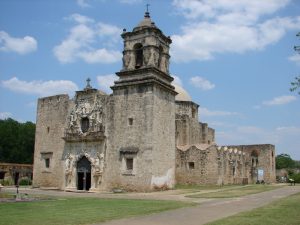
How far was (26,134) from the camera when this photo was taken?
54.9m

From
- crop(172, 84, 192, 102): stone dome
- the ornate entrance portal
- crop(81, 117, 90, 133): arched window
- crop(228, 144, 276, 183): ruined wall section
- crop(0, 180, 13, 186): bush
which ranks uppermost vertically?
crop(172, 84, 192, 102): stone dome

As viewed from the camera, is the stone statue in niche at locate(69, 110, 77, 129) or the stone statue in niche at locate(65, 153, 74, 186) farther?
the stone statue in niche at locate(69, 110, 77, 129)

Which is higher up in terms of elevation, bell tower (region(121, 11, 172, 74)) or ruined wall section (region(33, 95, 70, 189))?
bell tower (region(121, 11, 172, 74))

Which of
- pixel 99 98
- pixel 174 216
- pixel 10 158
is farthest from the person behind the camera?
pixel 10 158

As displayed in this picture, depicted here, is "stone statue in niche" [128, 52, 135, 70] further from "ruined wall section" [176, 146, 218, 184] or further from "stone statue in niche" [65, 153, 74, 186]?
"stone statue in niche" [65, 153, 74, 186]

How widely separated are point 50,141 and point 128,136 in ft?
28.1

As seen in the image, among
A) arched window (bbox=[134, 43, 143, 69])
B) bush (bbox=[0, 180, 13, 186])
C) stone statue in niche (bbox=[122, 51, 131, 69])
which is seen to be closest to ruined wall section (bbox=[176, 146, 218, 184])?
arched window (bbox=[134, 43, 143, 69])

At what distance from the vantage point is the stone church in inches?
1053

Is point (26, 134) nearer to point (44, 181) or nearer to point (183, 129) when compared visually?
point (44, 181)

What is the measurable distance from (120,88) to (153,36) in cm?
455

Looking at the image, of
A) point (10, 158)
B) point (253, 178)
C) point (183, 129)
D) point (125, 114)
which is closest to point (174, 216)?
point (125, 114)

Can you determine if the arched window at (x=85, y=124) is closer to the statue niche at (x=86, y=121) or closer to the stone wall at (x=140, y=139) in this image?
the statue niche at (x=86, y=121)

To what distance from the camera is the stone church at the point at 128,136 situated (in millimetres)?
26734

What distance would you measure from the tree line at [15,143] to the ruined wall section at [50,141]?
22.0 meters
